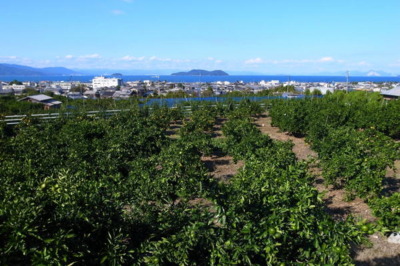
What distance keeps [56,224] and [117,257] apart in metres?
0.74

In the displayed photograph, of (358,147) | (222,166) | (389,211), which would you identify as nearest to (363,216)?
(358,147)

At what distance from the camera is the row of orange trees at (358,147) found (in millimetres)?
6774

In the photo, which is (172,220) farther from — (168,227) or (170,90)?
(170,90)

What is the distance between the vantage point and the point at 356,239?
2.83 m

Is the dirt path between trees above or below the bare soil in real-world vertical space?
below

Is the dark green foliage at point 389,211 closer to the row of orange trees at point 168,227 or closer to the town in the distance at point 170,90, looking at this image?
the row of orange trees at point 168,227

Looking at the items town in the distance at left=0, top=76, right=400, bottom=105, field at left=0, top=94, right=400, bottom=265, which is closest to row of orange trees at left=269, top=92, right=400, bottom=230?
field at left=0, top=94, right=400, bottom=265

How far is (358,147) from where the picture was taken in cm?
812

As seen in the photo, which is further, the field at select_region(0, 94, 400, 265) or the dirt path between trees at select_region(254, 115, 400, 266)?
the dirt path between trees at select_region(254, 115, 400, 266)

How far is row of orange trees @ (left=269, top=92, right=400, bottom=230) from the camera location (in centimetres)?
677

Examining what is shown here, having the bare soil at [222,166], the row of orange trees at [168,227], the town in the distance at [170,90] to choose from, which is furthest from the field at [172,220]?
the town in the distance at [170,90]

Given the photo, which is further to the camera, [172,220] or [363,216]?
[363,216]

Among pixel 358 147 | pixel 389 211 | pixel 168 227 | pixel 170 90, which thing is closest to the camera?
pixel 168 227

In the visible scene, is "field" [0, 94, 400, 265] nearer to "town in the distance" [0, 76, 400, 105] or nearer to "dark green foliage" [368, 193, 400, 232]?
"dark green foliage" [368, 193, 400, 232]
